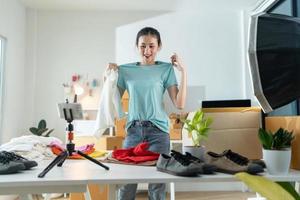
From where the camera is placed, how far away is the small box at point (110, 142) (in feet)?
10.8

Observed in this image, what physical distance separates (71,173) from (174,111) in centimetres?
277

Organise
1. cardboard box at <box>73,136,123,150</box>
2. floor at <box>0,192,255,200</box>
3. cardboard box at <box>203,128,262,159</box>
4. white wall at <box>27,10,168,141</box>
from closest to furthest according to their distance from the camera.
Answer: cardboard box at <box>203,128,262,159</box>, cardboard box at <box>73,136,123,150</box>, floor at <box>0,192,255,200</box>, white wall at <box>27,10,168,141</box>

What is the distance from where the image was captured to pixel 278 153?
1.00 m

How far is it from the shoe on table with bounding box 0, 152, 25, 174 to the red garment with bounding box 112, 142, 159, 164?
47 centimetres

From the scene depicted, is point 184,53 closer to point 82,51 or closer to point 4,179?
point 82,51

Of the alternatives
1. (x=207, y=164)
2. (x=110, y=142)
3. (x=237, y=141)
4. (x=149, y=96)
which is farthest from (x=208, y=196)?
(x=207, y=164)

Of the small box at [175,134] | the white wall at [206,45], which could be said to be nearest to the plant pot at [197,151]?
the small box at [175,134]

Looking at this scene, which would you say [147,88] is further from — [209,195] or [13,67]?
[13,67]

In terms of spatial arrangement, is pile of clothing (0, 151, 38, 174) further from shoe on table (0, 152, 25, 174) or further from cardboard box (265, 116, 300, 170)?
cardboard box (265, 116, 300, 170)

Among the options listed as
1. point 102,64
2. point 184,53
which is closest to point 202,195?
point 184,53

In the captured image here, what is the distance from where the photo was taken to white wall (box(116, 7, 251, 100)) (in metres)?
4.07

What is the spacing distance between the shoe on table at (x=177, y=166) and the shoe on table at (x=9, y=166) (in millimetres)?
555

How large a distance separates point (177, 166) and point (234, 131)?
635 millimetres

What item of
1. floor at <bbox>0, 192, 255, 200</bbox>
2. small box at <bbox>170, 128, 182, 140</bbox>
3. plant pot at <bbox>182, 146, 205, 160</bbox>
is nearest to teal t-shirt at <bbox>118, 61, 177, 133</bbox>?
plant pot at <bbox>182, 146, 205, 160</bbox>
